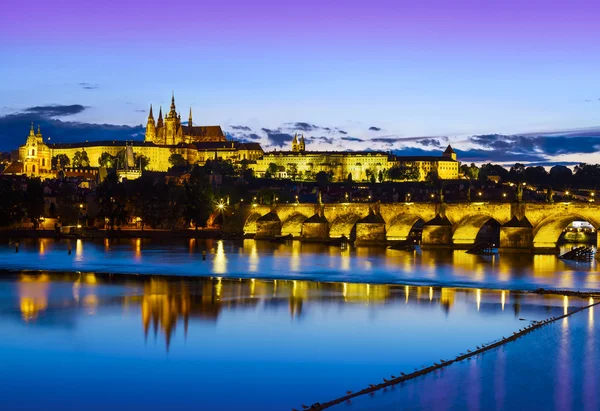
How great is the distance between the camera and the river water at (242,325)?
18.4 meters

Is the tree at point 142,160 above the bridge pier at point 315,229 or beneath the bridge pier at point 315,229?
above

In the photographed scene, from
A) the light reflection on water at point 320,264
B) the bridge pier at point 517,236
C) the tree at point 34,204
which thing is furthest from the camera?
the tree at point 34,204

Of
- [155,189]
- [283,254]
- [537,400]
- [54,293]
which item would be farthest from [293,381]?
[155,189]

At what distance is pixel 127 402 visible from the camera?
1727 cm

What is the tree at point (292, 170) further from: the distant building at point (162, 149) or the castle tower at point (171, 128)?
the castle tower at point (171, 128)

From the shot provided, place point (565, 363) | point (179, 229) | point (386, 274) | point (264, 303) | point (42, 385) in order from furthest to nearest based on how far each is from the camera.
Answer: point (179, 229) → point (386, 274) → point (264, 303) → point (565, 363) → point (42, 385)

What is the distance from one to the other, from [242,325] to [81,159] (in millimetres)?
166046

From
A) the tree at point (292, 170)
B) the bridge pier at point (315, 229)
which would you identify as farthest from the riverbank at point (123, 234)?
the tree at point (292, 170)

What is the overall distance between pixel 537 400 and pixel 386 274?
25.2 meters

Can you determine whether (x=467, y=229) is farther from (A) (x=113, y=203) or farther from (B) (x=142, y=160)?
(B) (x=142, y=160)

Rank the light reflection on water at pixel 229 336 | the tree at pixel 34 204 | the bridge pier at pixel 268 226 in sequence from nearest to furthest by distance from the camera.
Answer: the light reflection on water at pixel 229 336 → the bridge pier at pixel 268 226 → the tree at pixel 34 204

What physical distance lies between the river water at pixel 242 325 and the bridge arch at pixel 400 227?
53.7 ft

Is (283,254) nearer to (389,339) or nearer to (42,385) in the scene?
(389,339)

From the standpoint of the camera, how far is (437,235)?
59.1m
